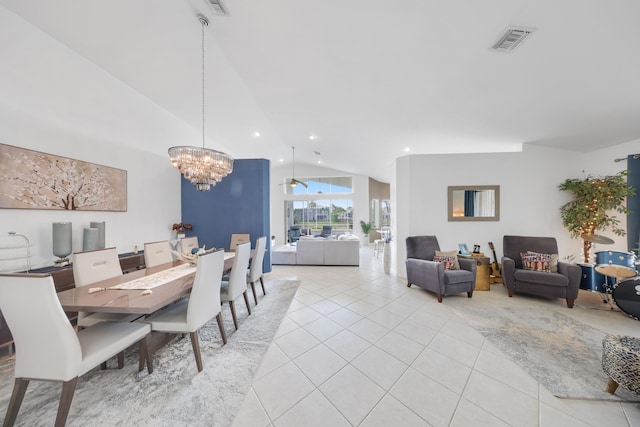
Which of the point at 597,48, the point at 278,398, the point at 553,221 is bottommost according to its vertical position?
the point at 278,398

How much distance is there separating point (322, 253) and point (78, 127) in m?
4.74

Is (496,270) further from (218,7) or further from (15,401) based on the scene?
(15,401)

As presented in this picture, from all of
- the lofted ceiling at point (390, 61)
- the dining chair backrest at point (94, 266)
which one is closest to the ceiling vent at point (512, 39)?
the lofted ceiling at point (390, 61)

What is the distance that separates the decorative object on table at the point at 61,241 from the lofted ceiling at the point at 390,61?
6.96 feet

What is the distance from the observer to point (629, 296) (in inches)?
98.9

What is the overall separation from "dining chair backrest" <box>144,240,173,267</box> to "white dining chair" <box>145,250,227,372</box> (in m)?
1.06

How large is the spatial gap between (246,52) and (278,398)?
3472 millimetres

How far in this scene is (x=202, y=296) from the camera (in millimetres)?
1896

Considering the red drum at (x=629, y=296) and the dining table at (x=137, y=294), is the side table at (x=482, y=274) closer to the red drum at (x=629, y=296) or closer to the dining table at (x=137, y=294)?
the red drum at (x=629, y=296)

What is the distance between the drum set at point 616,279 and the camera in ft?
8.21

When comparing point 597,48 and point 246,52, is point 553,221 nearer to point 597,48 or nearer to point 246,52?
point 597,48

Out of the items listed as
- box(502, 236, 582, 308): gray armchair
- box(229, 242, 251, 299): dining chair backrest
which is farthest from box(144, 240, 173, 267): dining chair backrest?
box(502, 236, 582, 308): gray armchair

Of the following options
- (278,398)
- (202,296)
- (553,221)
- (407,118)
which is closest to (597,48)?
(407,118)

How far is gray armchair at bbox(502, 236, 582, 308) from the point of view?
2896 mm
